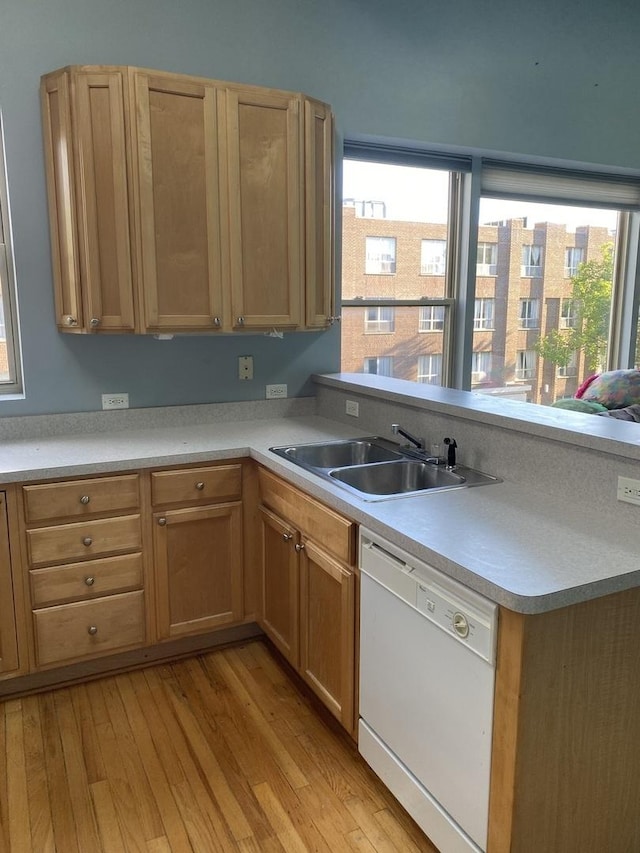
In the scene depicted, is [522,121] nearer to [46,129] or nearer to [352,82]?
[352,82]

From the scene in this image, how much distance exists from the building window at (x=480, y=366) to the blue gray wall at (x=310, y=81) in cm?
109

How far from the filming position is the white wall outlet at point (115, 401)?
293 centimetres

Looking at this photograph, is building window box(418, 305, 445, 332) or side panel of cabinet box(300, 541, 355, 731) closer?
side panel of cabinet box(300, 541, 355, 731)

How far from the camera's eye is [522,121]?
11.9 ft

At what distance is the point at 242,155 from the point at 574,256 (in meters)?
2.69

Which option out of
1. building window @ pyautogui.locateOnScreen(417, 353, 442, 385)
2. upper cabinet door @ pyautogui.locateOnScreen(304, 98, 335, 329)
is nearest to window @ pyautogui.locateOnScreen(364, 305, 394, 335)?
building window @ pyautogui.locateOnScreen(417, 353, 442, 385)

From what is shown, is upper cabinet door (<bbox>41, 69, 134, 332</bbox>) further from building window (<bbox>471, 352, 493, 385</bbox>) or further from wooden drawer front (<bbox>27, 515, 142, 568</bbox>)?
building window (<bbox>471, 352, 493, 385</bbox>)

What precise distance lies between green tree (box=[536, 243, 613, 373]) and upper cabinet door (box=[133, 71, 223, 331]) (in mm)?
2580

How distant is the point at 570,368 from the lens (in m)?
4.55

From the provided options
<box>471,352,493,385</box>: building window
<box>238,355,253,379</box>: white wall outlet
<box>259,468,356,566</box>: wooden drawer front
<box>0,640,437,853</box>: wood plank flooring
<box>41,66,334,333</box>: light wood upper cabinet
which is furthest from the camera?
<box>471,352,493,385</box>: building window

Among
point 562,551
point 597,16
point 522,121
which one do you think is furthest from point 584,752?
point 597,16

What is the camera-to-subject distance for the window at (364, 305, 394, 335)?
11.9 ft

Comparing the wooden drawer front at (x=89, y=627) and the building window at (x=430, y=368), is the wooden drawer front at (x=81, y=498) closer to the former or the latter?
Result: the wooden drawer front at (x=89, y=627)

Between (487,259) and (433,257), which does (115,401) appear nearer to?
(433,257)
